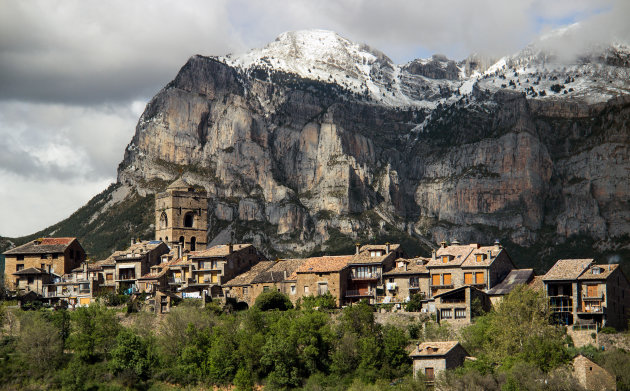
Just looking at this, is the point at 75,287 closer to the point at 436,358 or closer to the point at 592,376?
the point at 436,358

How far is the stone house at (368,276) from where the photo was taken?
135m

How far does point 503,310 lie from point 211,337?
3498 cm

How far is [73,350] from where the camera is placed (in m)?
126

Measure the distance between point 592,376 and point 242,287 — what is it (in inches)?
2169

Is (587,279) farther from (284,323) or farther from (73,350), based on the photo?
(73,350)

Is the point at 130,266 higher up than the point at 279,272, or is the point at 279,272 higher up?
the point at 130,266

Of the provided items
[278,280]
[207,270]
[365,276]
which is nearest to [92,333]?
[207,270]

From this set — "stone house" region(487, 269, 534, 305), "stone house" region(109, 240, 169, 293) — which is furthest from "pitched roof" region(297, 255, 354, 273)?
"stone house" region(109, 240, 169, 293)

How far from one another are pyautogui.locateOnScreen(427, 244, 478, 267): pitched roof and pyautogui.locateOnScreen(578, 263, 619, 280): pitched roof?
52.7 feet

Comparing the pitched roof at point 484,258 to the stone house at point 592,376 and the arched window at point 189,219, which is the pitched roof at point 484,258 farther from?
the arched window at point 189,219

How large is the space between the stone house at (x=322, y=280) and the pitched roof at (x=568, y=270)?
26621 millimetres

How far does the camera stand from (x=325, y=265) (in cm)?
13925

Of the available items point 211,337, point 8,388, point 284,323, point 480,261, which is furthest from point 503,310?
point 8,388

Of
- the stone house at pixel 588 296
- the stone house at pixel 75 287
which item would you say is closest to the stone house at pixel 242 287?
the stone house at pixel 75 287
